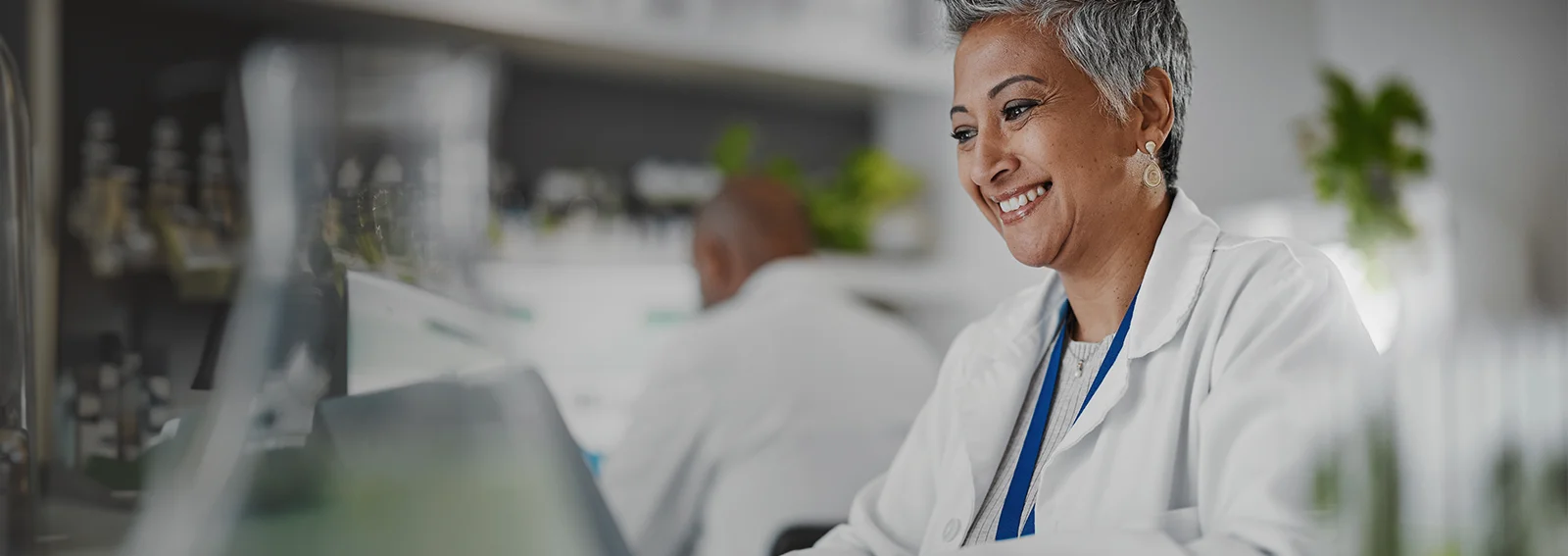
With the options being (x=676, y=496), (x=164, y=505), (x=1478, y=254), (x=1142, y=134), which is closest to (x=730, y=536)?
(x=676, y=496)

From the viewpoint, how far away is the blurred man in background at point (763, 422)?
1.06 metres

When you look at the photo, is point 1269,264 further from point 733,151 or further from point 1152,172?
point 733,151

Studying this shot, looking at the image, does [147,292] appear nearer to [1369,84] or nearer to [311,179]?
[311,179]

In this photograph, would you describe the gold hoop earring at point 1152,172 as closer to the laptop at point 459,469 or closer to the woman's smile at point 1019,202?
the woman's smile at point 1019,202

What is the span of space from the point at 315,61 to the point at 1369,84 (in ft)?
5.90

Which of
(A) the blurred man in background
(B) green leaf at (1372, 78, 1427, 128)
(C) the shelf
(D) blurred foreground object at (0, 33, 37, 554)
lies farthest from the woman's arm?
(B) green leaf at (1372, 78, 1427, 128)

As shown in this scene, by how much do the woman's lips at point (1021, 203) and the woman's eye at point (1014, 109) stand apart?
41 millimetres

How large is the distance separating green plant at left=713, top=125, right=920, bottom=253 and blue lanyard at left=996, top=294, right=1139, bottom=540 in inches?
60.8

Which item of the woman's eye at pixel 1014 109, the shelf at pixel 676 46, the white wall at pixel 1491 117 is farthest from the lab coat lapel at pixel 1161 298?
the shelf at pixel 676 46

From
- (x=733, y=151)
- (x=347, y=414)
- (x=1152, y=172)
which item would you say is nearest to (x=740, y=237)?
(x=733, y=151)

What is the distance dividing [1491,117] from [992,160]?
1403 millimetres

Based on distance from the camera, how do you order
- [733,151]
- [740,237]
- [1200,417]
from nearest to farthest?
[1200,417] → [740,237] → [733,151]

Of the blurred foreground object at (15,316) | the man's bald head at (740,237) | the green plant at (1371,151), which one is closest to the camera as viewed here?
the blurred foreground object at (15,316)

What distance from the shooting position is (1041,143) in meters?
0.55
